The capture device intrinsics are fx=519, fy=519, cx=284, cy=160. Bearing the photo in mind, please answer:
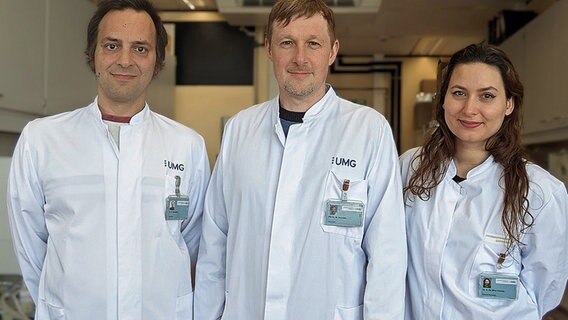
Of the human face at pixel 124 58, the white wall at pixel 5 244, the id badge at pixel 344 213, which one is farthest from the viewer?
the white wall at pixel 5 244

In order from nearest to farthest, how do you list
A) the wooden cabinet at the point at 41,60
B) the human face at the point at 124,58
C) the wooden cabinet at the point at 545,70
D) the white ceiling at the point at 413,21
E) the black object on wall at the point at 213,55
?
the human face at the point at 124,58, the wooden cabinet at the point at 41,60, the wooden cabinet at the point at 545,70, the white ceiling at the point at 413,21, the black object on wall at the point at 213,55

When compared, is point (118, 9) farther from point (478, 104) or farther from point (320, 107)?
point (478, 104)

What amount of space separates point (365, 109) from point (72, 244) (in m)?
0.93

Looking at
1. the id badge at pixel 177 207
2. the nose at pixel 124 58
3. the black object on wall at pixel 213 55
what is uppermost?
the black object on wall at pixel 213 55

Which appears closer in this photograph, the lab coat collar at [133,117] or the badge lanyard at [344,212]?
the badge lanyard at [344,212]

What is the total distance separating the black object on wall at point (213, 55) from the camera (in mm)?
5820

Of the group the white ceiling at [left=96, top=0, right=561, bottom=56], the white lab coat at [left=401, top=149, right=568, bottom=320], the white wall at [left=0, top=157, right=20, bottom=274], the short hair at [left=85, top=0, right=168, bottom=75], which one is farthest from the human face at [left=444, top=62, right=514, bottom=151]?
the white ceiling at [left=96, top=0, right=561, bottom=56]

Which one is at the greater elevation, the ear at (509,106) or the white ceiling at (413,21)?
the white ceiling at (413,21)

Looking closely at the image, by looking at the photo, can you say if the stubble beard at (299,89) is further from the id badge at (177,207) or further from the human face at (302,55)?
the id badge at (177,207)

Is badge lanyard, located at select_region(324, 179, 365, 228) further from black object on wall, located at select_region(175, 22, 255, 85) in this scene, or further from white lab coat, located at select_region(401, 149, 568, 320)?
black object on wall, located at select_region(175, 22, 255, 85)

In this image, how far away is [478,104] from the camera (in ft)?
4.90

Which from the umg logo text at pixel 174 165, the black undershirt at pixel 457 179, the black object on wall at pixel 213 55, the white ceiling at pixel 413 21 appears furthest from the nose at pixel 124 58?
the black object on wall at pixel 213 55

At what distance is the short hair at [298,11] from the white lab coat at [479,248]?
0.59 m

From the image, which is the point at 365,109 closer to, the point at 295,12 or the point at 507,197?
the point at 295,12
